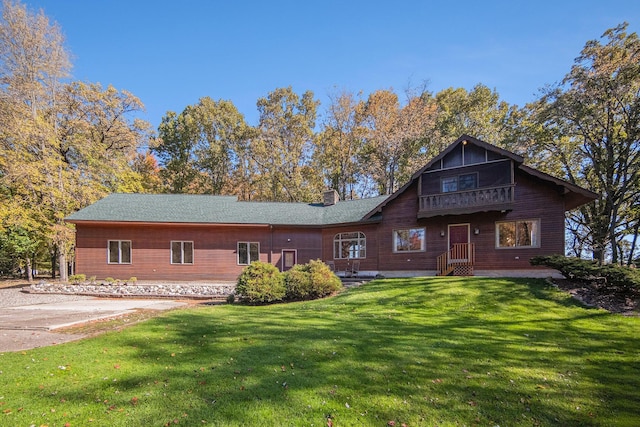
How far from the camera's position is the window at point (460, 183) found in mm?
15539

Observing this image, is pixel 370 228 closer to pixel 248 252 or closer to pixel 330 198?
pixel 330 198

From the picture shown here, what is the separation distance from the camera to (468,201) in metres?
15.2

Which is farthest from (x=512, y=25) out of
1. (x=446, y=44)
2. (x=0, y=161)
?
(x=0, y=161)

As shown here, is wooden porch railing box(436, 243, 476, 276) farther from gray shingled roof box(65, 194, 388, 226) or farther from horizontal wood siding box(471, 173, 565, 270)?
gray shingled roof box(65, 194, 388, 226)

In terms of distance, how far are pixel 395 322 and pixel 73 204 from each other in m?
23.0

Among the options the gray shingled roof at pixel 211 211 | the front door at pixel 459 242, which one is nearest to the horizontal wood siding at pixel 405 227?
the front door at pixel 459 242

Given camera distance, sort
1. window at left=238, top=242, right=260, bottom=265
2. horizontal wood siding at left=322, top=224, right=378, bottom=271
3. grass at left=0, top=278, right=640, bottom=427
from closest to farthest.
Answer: grass at left=0, top=278, right=640, bottom=427 < horizontal wood siding at left=322, top=224, right=378, bottom=271 < window at left=238, top=242, right=260, bottom=265

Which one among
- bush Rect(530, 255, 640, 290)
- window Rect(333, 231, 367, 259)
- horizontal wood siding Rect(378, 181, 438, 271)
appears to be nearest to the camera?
bush Rect(530, 255, 640, 290)

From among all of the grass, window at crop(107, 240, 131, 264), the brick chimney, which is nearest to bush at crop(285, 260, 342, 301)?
the grass

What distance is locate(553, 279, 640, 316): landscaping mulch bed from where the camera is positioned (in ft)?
30.2

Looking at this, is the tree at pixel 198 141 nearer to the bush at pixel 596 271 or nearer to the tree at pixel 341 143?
the tree at pixel 341 143

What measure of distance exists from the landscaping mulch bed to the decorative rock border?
44.5ft

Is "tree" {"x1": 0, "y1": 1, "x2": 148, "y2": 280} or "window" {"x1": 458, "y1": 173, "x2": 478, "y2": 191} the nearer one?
"window" {"x1": 458, "y1": 173, "x2": 478, "y2": 191}

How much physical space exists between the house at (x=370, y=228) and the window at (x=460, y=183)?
47 millimetres
